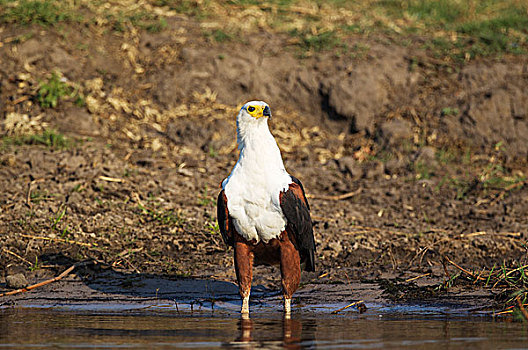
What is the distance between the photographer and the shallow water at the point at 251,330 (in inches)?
A: 174

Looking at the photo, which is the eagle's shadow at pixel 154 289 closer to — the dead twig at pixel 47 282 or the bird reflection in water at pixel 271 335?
the dead twig at pixel 47 282

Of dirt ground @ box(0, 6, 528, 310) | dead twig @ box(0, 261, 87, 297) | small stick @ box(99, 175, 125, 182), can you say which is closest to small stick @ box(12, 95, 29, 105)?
dirt ground @ box(0, 6, 528, 310)

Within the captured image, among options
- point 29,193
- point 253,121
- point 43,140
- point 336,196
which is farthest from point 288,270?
point 43,140

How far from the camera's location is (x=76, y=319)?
575 centimetres

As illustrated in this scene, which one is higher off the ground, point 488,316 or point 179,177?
point 179,177

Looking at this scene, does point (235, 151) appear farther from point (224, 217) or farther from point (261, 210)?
point (261, 210)

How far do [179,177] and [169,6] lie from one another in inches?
176

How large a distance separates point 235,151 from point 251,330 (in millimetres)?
5621

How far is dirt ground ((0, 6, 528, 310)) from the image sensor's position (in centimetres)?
779

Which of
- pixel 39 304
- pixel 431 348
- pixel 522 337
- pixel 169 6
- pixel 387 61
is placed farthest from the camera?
pixel 169 6

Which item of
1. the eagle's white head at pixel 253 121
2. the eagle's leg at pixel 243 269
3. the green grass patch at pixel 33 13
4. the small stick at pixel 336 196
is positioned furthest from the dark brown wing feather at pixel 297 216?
the green grass patch at pixel 33 13

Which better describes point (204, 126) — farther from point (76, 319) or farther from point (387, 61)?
point (76, 319)

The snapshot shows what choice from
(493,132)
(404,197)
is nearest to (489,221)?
(404,197)

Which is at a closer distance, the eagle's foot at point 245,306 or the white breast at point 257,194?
the white breast at point 257,194
